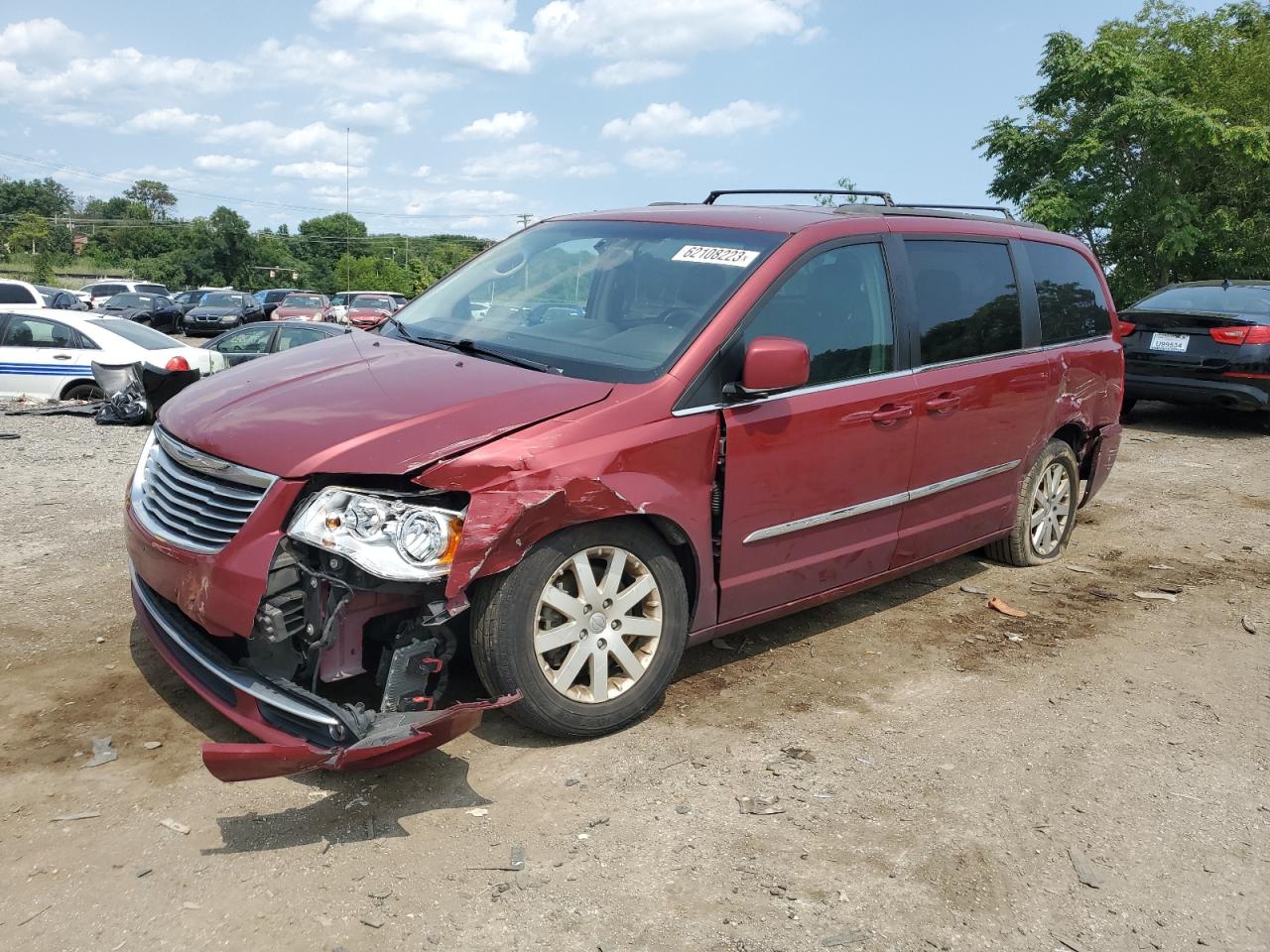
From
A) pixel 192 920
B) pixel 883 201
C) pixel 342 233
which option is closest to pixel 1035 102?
pixel 883 201

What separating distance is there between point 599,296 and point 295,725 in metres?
2.07

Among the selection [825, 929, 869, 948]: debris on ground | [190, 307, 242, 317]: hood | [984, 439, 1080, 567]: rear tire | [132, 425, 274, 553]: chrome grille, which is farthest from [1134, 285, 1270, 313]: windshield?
[190, 307, 242, 317]: hood

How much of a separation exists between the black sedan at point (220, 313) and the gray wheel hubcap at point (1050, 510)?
28362mm

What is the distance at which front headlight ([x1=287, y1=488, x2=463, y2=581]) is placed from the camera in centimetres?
318

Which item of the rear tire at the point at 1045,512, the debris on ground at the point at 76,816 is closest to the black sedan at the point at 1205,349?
the rear tire at the point at 1045,512

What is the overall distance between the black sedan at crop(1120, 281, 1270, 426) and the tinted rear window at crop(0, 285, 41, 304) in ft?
65.5

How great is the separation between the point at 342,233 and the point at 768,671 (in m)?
131

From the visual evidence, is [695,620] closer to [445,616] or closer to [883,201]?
[445,616]

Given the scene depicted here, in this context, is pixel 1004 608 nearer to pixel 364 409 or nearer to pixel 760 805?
pixel 760 805

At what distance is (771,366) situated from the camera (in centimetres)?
383

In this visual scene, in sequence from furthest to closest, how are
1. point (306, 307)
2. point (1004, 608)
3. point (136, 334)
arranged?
point (306, 307) < point (136, 334) < point (1004, 608)

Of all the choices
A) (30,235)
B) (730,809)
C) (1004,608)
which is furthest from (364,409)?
(30,235)

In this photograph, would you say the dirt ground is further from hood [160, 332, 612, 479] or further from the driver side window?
the driver side window

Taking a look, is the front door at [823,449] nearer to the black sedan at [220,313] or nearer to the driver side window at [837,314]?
the driver side window at [837,314]
